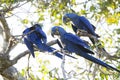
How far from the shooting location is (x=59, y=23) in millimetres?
5816

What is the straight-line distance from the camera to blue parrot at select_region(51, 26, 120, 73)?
410 centimetres

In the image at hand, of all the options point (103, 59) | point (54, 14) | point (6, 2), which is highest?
point (6, 2)

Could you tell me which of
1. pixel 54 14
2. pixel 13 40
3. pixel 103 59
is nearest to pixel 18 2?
pixel 54 14

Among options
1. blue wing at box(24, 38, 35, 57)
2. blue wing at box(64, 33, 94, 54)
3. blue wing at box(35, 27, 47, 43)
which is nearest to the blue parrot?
blue wing at box(64, 33, 94, 54)

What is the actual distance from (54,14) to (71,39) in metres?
1.19

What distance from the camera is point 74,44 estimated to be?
4.52 m

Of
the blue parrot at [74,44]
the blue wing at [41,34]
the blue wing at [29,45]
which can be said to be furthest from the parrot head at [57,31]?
the blue wing at [29,45]

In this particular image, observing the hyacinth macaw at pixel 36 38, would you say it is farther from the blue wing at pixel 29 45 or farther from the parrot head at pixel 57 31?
the parrot head at pixel 57 31

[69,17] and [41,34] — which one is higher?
[69,17]

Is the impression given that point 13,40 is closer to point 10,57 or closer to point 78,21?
point 10,57

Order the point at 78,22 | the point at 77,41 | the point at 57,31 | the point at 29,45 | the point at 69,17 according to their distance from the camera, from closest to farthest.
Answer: the point at 77,41, the point at 29,45, the point at 57,31, the point at 69,17, the point at 78,22

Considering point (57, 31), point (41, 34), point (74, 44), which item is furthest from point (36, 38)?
point (74, 44)

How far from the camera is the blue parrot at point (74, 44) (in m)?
4.10

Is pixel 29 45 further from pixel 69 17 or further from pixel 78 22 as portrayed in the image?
pixel 78 22
